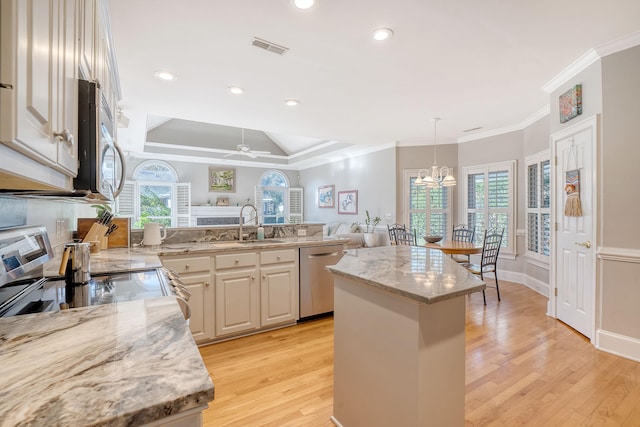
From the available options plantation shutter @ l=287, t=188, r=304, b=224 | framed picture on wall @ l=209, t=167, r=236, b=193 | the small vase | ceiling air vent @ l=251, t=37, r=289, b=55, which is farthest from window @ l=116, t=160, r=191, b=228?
ceiling air vent @ l=251, t=37, r=289, b=55

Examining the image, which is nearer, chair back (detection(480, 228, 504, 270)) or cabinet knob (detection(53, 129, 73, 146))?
cabinet knob (detection(53, 129, 73, 146))

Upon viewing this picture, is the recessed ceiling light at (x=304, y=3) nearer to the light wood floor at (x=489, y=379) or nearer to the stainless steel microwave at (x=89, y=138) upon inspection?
the stainless steel microwave at (x=89, y=138)

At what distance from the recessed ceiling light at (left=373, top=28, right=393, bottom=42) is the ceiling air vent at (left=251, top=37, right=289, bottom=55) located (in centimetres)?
75

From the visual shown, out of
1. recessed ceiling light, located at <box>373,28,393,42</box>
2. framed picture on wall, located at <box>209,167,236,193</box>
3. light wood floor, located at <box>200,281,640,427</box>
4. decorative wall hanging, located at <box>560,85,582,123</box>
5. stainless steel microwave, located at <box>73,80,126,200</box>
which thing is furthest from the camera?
framed picture on wall, located at <box>209,167,236,193</box>

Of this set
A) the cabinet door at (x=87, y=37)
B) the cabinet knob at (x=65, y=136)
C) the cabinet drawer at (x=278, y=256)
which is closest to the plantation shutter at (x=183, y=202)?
the cabinet drawer at (x=278, y=256)

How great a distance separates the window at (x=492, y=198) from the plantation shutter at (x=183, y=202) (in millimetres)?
6849

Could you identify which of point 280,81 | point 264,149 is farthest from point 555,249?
point 264,149

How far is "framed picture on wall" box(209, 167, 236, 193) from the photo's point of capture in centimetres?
873

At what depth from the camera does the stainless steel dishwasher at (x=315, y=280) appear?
11.0 ft

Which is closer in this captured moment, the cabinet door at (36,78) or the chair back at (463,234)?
the cabinet door at (36,78)

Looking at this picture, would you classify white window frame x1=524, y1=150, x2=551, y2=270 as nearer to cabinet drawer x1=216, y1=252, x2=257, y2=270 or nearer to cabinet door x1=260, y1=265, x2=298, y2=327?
cabinet door x1=260, y1=265, x2=298, y2=327

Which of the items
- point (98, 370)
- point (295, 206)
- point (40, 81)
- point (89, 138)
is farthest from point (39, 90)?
point (295, 206)

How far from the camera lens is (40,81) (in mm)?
672

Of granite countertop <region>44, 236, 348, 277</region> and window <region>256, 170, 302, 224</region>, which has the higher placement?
window <region>256, 170, 302, 224</region>
